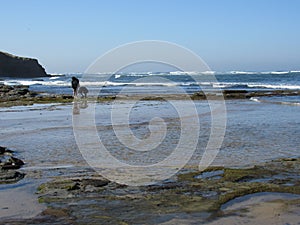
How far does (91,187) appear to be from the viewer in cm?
A: 626

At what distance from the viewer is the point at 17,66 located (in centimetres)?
10962

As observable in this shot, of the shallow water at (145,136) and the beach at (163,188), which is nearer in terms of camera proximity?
the beach at (163,188)

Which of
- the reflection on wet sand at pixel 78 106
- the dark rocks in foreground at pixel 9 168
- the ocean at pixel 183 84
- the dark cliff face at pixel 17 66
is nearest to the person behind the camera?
the dark rocks in foreground at pixel 9 168

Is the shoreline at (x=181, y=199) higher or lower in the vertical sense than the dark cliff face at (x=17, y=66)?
lower

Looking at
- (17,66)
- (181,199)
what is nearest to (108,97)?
(181,199)

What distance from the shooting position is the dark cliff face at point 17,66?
10594 centimetres

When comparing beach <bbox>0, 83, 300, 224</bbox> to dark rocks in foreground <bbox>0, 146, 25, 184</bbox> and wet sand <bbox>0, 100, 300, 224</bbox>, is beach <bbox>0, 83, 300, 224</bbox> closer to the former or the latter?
wet sand <bbox>0, 100, 300, 224</bbox>

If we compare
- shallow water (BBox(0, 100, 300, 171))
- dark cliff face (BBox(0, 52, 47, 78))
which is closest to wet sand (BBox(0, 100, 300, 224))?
shallow water (BBox(0, 100, 300, 171))

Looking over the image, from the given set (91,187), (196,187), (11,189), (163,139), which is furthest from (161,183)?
(163,139)

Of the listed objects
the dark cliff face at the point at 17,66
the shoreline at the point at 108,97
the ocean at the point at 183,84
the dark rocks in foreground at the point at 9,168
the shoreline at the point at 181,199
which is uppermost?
the dark cliff face at the point at 17,66

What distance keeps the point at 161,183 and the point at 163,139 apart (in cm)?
439

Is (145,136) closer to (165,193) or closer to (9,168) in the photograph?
(9,168)

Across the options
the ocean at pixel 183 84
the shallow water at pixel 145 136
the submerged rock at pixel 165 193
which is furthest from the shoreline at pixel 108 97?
the submerged rock at pixel 165 193

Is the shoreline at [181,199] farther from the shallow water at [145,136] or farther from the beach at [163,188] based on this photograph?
the shallow water at [145,136]
